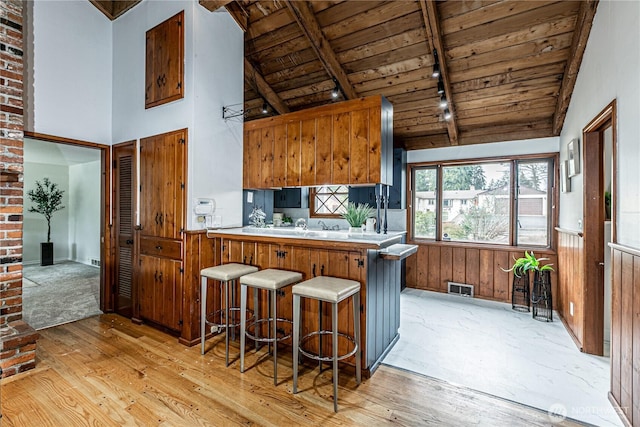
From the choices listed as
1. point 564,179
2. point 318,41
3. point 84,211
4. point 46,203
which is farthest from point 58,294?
point 564,179

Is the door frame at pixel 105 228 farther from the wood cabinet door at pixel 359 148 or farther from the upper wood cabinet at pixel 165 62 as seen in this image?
the wood cabinet door at pixel 359 148

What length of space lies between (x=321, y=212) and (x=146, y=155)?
3072 mm

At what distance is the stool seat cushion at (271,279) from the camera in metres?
2.42

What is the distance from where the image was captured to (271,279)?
96.3 inches

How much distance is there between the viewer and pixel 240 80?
3730mm

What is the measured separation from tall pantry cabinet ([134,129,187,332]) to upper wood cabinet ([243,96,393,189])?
84 centimetres

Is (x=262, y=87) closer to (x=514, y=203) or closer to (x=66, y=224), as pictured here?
(x=514, y=203)

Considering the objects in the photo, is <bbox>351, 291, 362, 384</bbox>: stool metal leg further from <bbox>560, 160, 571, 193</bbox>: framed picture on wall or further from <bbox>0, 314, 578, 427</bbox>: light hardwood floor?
<bbox>560, 160, 571, 193</bbox>: framed picture on wall

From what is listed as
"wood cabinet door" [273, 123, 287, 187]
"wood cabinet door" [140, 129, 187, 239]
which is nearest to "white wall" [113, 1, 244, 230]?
"wood cabinet door" [140, 129, 187, 239]

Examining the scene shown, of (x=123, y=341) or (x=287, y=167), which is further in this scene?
(x=287, y=167)

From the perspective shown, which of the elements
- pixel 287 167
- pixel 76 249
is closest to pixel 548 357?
pixel 287 167

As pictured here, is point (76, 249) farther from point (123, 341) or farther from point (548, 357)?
point (548, 357)

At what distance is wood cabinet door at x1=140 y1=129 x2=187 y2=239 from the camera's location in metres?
3.14

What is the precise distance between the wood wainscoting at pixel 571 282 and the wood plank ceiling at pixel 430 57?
65.3 inches
